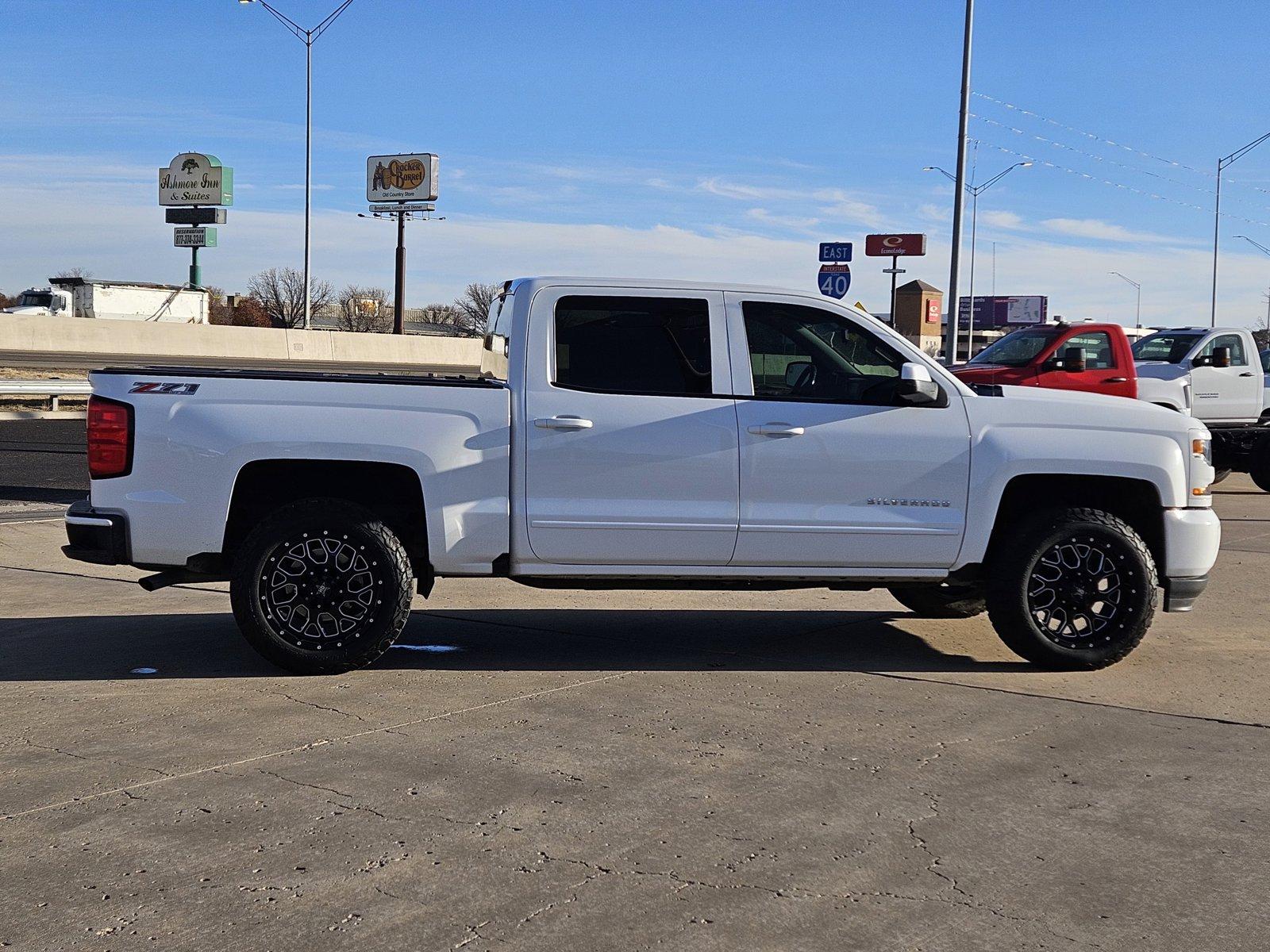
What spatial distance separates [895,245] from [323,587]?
28009 mm

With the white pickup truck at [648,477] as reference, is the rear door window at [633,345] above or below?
above

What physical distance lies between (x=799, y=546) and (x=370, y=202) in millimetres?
90181

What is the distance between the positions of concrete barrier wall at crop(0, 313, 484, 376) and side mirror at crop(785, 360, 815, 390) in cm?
3885

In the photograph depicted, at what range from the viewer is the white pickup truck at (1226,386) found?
1823 centimetres

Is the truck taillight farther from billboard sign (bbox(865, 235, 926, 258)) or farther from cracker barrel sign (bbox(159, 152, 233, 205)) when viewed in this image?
cracker barrel sign (bbox(159, 152, 233, 205))

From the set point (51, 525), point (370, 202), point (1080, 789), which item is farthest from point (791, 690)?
point (370, 202)

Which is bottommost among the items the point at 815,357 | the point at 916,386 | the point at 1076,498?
the point at 1076,498

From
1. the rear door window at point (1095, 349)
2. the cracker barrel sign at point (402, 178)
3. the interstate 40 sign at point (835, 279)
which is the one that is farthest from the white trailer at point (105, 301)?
the rear door window at point (1095, 349)

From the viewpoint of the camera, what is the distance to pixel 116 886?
413cm

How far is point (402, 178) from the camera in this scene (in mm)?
92438

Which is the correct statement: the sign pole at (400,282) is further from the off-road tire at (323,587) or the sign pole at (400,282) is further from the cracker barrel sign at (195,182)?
the off-road tire at (323,587)

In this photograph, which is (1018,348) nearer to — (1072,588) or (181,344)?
(1072,588)

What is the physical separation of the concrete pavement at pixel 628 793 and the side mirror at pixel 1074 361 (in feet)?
27.6

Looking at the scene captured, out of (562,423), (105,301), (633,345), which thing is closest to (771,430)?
(633,345)
